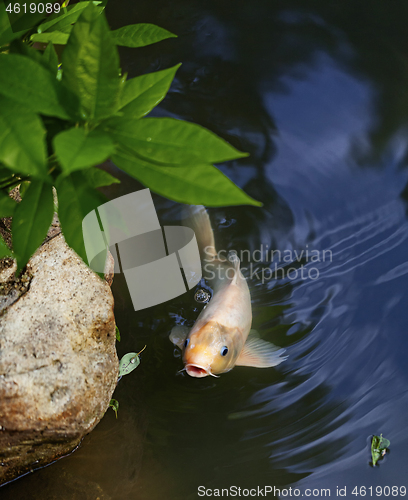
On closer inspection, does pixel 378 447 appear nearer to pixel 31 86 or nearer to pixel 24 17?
pixel 31 86

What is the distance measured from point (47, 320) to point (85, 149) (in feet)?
4.74

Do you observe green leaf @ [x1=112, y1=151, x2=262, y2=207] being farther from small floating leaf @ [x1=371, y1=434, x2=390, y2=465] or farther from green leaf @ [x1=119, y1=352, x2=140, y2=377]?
small floating leaf @ [x1=371, y1=434, x2=390, y2=465]

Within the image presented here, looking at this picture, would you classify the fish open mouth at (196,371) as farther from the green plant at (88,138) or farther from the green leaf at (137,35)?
the green leaf at (137,35)

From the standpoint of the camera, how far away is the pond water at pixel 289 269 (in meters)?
2.76

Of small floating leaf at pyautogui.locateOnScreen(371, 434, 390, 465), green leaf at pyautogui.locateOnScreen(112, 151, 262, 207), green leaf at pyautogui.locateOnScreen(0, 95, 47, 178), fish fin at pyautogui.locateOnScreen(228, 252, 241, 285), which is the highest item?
green leaf at pyautogui.locateOnScreen(0, 95, 47, 178)

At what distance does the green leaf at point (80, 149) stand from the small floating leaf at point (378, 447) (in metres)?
2.76

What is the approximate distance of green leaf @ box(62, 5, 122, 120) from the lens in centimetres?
118

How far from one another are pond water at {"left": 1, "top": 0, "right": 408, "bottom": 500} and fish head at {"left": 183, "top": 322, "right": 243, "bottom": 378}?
6.7 inches

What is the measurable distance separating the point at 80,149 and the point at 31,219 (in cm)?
44

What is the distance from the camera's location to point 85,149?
1021 mm

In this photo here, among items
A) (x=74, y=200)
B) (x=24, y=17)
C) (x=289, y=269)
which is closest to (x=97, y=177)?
(x=74, y=200)

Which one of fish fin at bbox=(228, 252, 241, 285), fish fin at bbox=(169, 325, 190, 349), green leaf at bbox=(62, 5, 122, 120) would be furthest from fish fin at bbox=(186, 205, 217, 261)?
green leaf at bbox=(62, 5, 122, 120)

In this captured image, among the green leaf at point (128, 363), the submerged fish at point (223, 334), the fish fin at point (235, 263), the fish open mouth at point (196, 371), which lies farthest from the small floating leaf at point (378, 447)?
the green leaf at point (128, 363)

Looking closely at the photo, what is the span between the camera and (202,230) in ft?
12.1
